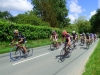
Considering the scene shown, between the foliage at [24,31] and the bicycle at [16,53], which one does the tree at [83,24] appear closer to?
the foliage at [24,31]

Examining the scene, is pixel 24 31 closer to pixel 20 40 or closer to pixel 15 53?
pixel 15 53

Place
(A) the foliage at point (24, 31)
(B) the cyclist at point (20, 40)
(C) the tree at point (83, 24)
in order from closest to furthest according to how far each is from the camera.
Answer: (B) the cyclist at point (20, 40), (A) the foliage at point (24, 31), (C) the tree at point (83, 24)

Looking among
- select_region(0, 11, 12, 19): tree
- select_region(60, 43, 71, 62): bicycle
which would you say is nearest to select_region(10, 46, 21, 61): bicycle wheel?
select_region(60, 43, 71, 62): bicycle

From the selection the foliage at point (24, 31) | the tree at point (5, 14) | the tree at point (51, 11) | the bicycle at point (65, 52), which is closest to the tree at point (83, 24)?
the tree at point (51, 11)

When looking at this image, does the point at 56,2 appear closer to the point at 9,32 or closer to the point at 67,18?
the point at 67,18

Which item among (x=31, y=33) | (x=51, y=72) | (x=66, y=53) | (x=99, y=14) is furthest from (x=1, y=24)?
(x=99, y=14)

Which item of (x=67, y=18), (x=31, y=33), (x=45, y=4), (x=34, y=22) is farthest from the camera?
(x=67, y=18)

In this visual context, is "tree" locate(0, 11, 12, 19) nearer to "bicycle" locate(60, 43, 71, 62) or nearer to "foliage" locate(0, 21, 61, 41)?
"foliage" locate(0, 21, 61, 41)

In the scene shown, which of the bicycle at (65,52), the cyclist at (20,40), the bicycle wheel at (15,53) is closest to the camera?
the bicycle wheel at (15,53)

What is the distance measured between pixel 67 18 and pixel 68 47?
5185 centimetres

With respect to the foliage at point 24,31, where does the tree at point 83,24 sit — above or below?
above

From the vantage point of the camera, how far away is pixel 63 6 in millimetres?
60969

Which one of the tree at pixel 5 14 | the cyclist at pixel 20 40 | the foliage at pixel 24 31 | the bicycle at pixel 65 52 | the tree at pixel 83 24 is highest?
the tree at pixel 5 14

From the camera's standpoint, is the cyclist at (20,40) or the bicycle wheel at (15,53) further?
the cyclist at (20,40)
